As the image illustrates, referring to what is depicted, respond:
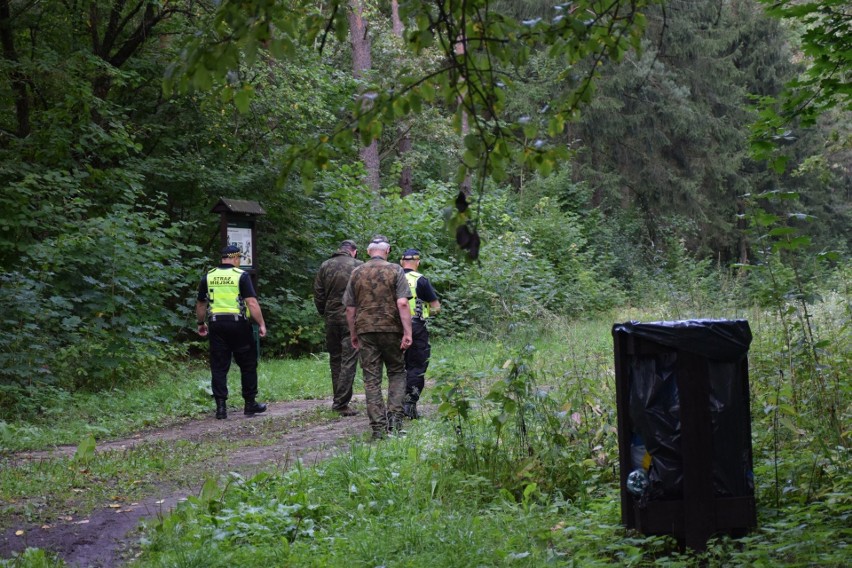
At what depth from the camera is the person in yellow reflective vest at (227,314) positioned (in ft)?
38.9

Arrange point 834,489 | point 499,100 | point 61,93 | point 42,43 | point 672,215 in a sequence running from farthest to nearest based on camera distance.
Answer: point 672,215
point 42,43
point 61,93
point 834,489
point 499,100

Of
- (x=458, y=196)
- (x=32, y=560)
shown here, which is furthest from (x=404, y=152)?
(x=458, y=196)

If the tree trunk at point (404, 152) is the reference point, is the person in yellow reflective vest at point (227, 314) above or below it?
below

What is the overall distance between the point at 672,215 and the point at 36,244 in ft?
91.5

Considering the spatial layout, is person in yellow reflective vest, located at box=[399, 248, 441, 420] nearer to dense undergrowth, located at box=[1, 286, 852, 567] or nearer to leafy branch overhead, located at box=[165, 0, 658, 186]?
dense undergrowth, located at box=[1, 286, 852, 567]

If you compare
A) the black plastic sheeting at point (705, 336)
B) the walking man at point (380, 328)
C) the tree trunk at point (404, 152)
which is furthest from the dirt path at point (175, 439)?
the tree trunk at point (404, 152)

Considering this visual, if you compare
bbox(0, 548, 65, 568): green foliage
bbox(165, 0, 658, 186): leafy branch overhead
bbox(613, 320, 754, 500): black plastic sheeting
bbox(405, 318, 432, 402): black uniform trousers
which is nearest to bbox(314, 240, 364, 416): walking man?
bbox(405, 318, 432, 402): black uniform trousers

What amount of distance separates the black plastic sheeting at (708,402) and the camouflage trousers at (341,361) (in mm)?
6637

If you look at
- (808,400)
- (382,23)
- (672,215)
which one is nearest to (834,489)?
(808,400)

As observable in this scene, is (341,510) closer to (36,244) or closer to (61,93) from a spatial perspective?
(36,244)

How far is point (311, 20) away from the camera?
14.6 feet

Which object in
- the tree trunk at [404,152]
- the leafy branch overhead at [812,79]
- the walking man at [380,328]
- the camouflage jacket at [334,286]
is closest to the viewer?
the leafy branch overhead at [812,79]

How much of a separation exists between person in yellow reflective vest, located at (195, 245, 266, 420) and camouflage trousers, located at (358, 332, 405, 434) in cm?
232

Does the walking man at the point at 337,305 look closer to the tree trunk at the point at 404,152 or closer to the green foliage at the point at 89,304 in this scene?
the green foliage at the point at 89,304
